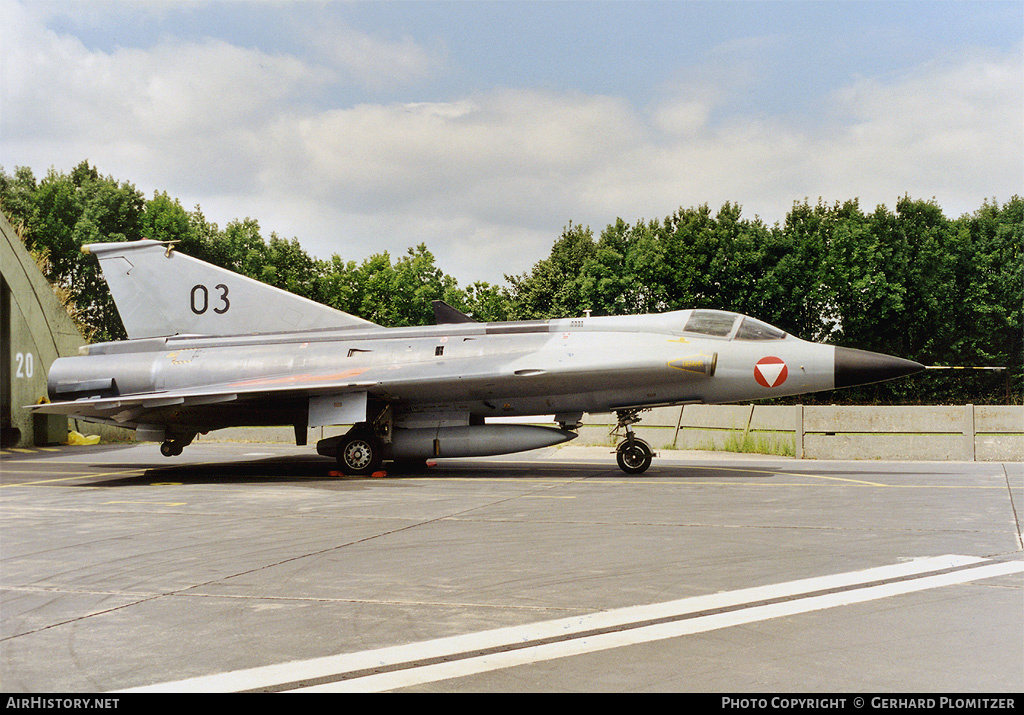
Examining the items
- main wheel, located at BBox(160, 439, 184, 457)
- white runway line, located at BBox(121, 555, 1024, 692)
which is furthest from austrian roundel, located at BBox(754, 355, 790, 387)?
main wheel, located at BBox(160, 439, 184, 457)

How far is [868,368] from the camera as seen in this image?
1352 centimetres

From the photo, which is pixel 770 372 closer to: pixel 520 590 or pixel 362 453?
pixel 362 453

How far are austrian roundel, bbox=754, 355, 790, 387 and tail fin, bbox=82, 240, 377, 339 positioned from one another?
26.7ft

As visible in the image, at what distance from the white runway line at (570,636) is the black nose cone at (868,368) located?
7.51 m

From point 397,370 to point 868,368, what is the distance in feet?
26.6

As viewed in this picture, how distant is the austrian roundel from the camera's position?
13.7 metres

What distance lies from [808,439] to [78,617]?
58.9 ft

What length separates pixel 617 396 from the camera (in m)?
14.4

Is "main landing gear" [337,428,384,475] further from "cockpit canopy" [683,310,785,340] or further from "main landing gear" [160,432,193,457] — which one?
"cockpit canopy" [683,310,785,340]

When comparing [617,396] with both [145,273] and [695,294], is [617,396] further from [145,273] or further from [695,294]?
[695,294]

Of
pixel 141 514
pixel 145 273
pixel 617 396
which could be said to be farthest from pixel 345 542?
pixel 145 273

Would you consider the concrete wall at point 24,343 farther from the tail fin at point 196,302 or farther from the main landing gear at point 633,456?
the main landing gear at point 633,456

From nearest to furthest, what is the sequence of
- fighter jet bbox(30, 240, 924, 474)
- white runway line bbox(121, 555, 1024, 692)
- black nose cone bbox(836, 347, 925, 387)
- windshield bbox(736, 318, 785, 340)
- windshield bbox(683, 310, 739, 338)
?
white runway line bbox(121, 555, 1024, 692)
black nose cone bbox(836, 347, 925, 387)
fighter jet bbox(30, 240, 924, 474)
windshield bbox(736, 318, 785, 340)
windshield bbox(683, 310, 739, 338)

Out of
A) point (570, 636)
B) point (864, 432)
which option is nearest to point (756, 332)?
point (864, 432)
